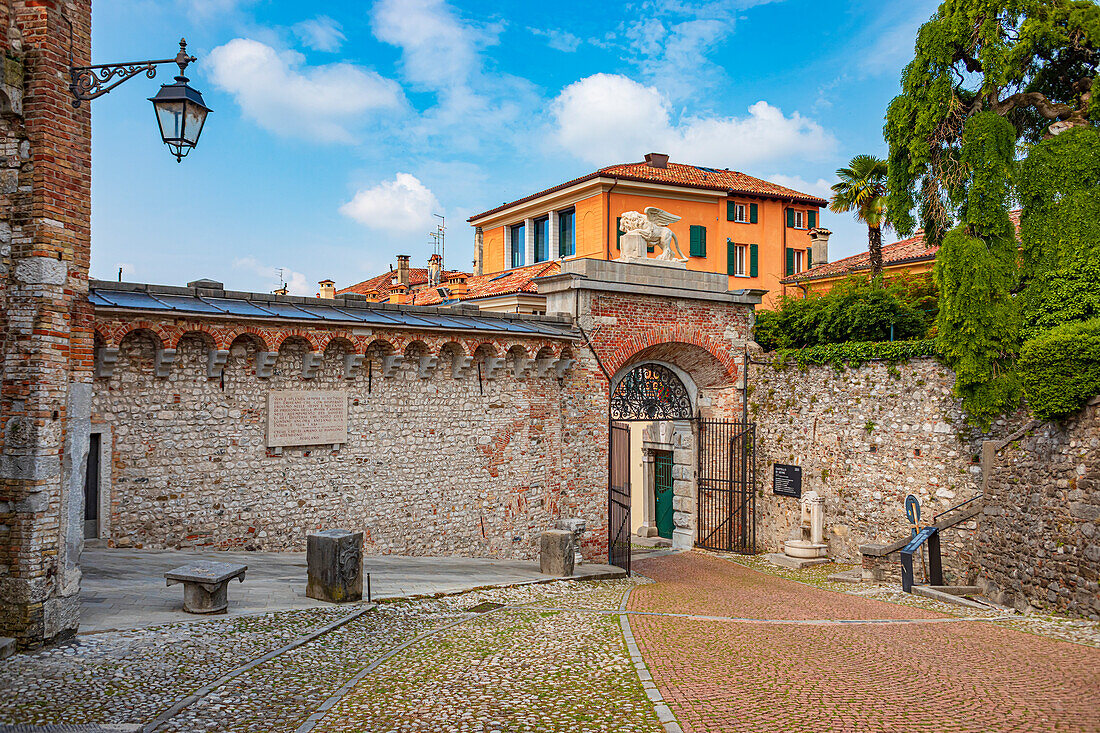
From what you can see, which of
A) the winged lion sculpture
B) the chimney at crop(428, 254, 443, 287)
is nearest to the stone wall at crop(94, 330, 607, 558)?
the winged lion sculpture

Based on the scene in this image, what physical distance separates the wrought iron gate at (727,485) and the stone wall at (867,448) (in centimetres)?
24

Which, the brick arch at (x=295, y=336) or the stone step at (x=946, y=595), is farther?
the brick arch at (x=295, y=336)

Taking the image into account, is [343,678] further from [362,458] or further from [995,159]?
[995,159]

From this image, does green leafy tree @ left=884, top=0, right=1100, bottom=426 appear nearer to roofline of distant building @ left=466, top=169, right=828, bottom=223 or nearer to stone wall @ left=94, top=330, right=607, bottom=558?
stone wall @ left=94, top=330, right=607, bottom=558

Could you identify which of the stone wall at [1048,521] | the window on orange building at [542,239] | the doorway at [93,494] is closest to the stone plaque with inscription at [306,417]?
the doorway at [93,494]

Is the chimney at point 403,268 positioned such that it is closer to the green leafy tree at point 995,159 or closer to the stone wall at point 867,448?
the stone wall at point 867,448

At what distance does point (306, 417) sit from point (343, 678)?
5.71m

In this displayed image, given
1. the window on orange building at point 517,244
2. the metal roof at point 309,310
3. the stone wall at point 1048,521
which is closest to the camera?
the stone wall at point 1048,521

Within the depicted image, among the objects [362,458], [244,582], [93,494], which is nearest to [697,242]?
[362,458]

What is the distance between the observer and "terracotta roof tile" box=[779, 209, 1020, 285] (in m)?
23.2

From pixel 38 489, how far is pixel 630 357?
10869 mm

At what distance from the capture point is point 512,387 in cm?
1404

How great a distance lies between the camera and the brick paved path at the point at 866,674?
5.95 metres

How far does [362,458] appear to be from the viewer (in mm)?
12172
